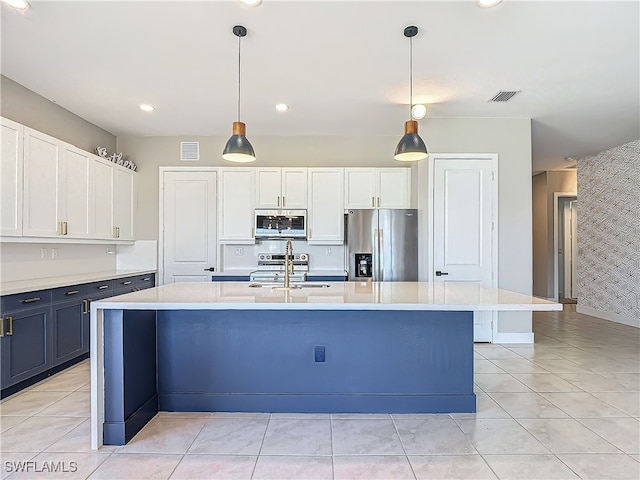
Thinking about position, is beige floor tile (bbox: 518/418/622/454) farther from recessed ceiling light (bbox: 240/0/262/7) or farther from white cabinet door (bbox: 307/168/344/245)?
recessed ceiling light (bbox: 240/0/262/7)

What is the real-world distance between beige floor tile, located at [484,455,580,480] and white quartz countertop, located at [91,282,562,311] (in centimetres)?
82

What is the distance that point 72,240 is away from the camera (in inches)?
152

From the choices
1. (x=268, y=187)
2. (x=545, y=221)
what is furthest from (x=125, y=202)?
(x=545, y=221)

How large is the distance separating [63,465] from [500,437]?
248cm

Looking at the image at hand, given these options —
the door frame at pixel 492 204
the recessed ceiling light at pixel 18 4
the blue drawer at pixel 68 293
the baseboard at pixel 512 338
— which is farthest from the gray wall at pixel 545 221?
the recessed ceiling light at pixel 18 4

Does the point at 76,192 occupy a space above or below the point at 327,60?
below

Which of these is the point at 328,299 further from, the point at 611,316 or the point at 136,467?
the point at 611,316

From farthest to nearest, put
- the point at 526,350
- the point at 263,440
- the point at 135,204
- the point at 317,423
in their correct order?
the point at 135,204 → the point at 526,350 → the point at 317,423 → the point at 263,440

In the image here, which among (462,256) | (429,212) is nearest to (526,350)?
(462,256)

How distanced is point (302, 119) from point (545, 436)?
Answer: 378cm

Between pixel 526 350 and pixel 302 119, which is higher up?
pixel 302 119

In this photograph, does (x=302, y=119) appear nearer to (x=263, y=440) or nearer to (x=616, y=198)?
(x=263, y=440)

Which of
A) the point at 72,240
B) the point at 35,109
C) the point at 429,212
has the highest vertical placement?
the point at 35,109

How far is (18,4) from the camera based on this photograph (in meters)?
2.32
